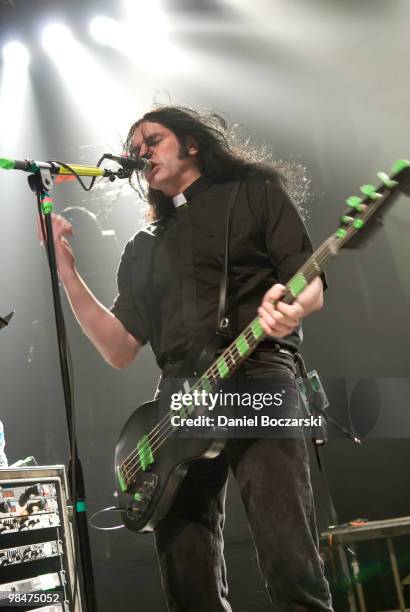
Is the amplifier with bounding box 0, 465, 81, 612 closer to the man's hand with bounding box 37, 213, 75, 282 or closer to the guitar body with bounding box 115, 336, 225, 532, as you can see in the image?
the guitar body with bounding box 115, 336, 225, 532

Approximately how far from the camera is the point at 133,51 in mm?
4016

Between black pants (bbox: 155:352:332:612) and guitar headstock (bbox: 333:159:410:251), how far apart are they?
38 centimetres

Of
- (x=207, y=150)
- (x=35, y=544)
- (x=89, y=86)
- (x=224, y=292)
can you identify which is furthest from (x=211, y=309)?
(x=89, y=86)

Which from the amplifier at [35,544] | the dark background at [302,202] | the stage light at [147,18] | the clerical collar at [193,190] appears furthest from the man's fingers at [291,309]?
the stage light at [147,18]

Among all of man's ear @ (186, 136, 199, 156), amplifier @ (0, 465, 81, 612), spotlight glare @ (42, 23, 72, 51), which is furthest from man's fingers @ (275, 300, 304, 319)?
spotlight glare @ (42, 23, 72, 51)

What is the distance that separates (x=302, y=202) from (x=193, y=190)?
162 cm

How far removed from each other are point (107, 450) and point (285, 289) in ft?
7.37

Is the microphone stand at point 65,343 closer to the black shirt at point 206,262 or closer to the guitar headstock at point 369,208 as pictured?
the black shirt at point 206,262

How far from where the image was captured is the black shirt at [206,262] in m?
1.74

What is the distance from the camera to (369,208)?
1.59 metres

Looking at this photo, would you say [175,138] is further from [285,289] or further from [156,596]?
[156,596]

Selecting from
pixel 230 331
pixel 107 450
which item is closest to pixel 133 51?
pixel 107 450

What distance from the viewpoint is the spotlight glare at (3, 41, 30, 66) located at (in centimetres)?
399

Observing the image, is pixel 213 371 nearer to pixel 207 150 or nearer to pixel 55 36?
pixel 207 150
